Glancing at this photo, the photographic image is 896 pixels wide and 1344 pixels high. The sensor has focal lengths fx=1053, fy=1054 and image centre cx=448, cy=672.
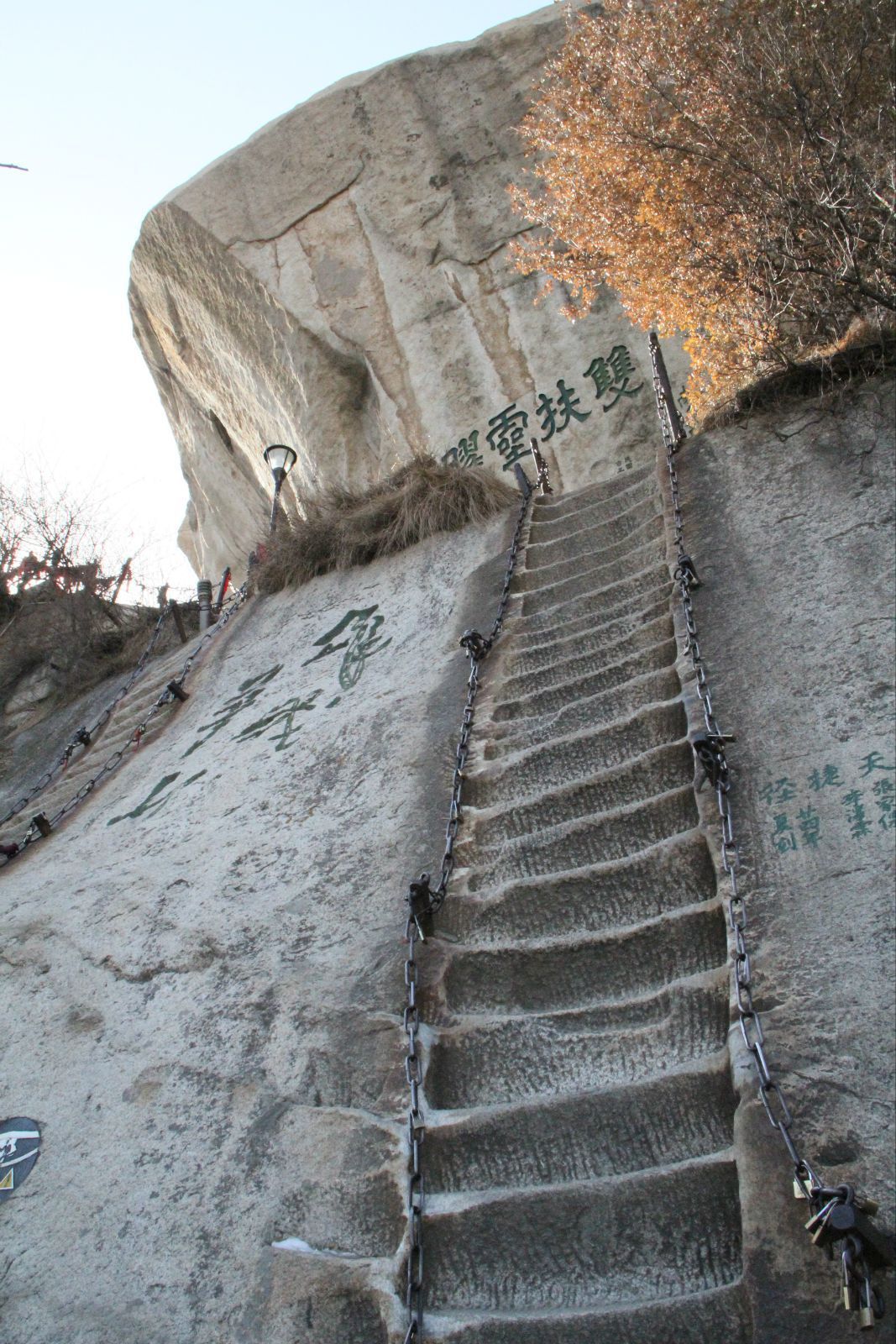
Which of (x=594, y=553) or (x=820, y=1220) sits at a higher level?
(x=594, y=553)

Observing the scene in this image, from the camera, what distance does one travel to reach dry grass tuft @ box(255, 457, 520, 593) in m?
7.50

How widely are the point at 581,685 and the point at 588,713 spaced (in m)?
0.26

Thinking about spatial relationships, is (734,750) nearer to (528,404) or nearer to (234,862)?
(234,862)

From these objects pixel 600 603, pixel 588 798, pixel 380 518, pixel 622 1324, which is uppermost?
pixel 380 518

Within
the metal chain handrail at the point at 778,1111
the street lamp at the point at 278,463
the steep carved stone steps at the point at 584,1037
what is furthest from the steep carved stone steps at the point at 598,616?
the street lamp at the point at 278,463

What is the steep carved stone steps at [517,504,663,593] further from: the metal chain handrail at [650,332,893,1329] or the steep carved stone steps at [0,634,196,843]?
the steep carved stone steps at [0,634,196,843]

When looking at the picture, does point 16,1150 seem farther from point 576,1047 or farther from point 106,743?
point 106,743

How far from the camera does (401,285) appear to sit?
1141cm

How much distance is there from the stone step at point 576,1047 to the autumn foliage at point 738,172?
13.4ft

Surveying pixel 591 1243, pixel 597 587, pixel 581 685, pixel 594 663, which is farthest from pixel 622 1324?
pixel 597 587

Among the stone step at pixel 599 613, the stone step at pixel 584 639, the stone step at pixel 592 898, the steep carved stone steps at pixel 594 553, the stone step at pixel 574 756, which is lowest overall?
the stone step at pixel 592 898

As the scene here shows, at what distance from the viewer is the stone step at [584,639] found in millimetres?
5016

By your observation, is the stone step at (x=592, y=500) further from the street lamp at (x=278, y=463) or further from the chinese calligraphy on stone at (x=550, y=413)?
the street lamp at (x=278, y=463)

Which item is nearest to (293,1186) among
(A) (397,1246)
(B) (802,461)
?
(A) (397,1246)
